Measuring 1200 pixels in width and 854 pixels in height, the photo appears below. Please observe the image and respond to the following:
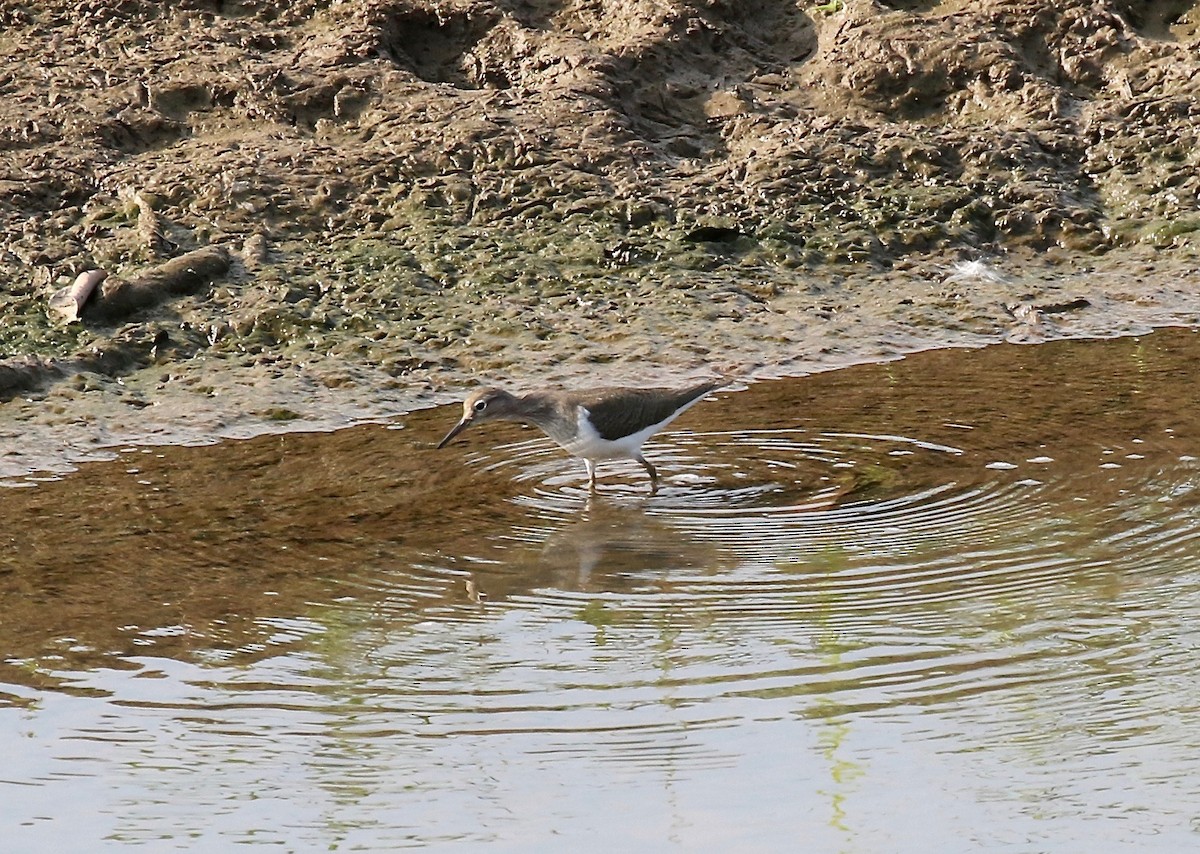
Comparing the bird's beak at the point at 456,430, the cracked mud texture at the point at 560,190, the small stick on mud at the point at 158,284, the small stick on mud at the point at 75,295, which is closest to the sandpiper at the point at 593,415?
the bird's beak at the point at 456,430

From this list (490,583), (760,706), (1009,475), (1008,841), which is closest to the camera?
(1008,841)

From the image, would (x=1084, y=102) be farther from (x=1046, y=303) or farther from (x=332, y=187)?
(x=332, y=187)

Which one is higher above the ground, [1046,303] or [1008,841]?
[1046,303]

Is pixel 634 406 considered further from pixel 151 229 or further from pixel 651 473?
pixel 151 229

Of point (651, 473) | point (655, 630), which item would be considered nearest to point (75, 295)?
point (651, 473)

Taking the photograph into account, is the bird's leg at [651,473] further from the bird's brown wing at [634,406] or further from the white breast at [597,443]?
the bird's brown wing at [634,406]

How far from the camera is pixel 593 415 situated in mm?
Result: 7562

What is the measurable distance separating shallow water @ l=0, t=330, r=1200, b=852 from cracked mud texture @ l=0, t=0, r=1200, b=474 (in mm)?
579

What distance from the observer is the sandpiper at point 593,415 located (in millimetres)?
7531

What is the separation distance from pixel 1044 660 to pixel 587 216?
466cm

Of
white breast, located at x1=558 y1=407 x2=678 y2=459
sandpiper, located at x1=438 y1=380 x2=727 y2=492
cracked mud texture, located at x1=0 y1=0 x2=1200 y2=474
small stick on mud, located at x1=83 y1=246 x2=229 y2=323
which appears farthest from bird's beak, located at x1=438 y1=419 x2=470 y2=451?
small stick on mud, located at x1=83 y1=246 x2=229 y2=323

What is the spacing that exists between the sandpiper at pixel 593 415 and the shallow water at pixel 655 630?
181 mm

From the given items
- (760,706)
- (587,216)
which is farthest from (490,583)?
(587,216)

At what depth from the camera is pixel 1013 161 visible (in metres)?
9.93
